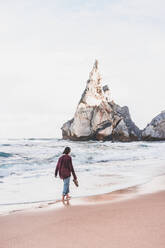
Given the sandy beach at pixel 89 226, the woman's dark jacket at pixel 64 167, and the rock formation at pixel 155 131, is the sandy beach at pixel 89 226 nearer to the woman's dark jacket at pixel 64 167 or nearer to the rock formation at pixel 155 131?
the woman's dark jacket at pixel 64 167

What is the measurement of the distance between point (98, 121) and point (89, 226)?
54.7m

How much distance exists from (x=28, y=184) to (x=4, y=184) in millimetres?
943

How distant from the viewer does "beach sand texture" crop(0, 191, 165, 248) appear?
3.78 metres

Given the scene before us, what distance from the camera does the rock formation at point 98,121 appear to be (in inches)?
2339

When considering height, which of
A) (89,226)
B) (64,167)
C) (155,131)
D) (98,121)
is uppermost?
(98,121)

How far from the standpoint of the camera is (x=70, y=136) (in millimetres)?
63000

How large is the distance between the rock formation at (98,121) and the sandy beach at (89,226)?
52901mm

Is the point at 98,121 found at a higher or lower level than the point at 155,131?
higher

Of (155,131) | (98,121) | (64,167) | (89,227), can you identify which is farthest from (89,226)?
(155,131)

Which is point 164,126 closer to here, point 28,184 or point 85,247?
point 28,184

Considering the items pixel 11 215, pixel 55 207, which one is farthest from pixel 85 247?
pixel 55 207

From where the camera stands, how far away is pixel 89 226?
15.1ft

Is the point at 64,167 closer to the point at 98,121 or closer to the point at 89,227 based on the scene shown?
the point at 89,227

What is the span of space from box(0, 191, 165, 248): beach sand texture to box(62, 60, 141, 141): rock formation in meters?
53.0
